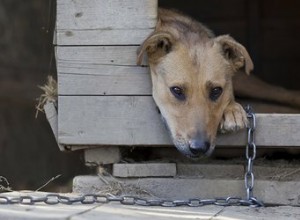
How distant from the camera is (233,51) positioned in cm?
509

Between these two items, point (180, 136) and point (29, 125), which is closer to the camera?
point (180, 136)

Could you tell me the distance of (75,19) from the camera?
498 centimetres

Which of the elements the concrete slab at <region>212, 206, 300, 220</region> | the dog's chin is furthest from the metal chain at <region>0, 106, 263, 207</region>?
the dog's chin

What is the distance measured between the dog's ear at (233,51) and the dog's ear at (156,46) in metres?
0.36

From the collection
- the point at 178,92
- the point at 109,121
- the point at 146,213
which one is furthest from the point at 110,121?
the point at 146,213

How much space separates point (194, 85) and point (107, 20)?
717 millimetres

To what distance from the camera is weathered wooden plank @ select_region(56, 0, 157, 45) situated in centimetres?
493

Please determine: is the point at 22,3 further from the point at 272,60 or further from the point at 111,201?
the point at 111,201

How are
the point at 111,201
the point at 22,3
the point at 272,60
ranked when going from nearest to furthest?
the point at 111,201
the point at 22,3
the point at 272,60

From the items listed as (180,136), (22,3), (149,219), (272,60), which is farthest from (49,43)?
(149,219)

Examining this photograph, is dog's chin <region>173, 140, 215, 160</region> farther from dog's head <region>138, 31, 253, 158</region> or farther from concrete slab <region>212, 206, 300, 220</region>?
concrete slab <region>212, 206, 300, 220</region>

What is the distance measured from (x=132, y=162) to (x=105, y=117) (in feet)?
1.14

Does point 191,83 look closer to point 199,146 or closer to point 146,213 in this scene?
point 199,146

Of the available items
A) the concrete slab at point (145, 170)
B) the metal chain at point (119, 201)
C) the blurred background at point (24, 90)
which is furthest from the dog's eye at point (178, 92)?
the blurred background at point (24, 90)
